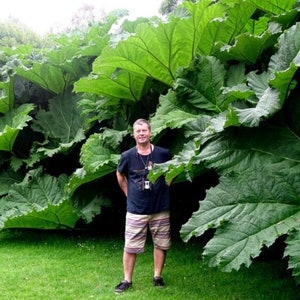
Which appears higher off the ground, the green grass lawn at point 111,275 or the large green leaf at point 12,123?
the large green leaf at point 12,123

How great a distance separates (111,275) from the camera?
4.33 metres

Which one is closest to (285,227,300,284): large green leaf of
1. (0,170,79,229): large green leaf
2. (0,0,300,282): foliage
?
(0,0,300,282): foliage

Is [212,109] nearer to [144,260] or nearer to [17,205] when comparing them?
[144,260]

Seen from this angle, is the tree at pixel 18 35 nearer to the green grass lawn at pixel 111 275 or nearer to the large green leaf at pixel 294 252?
the green grass lawn at pixel 111 275

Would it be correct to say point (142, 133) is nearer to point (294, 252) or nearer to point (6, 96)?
point (294, 252)

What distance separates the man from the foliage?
0.84 feet

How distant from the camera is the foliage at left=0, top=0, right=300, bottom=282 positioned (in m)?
2.76

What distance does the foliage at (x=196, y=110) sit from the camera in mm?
2758

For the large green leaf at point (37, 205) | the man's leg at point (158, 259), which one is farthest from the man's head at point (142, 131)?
the large green leaf at point (37, 205)

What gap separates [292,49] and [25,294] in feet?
8.61

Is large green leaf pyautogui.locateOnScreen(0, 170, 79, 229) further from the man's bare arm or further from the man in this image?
the man

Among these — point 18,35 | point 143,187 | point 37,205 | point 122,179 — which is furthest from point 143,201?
point 18,35

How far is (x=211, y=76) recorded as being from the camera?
402 cm

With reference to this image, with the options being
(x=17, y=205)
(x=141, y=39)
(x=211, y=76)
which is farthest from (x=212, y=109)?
(x=17, y=205)
